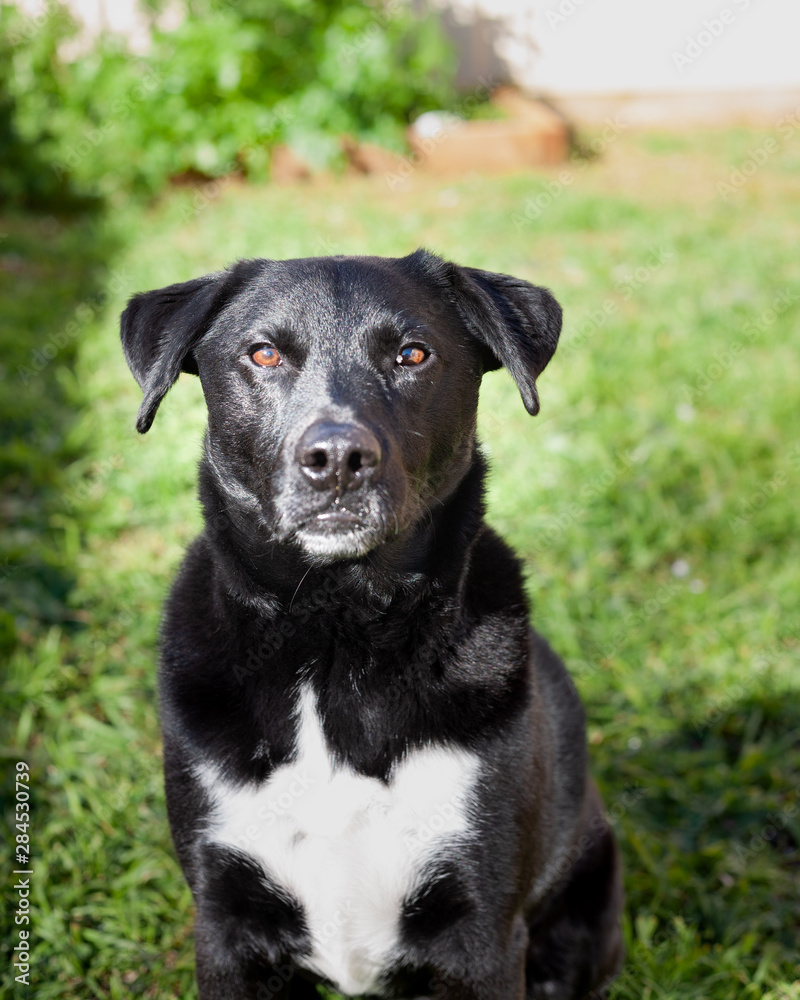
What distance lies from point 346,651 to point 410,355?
0.62 metres

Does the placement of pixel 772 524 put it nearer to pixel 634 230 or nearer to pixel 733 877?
pixel 733 877

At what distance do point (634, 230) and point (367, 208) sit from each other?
189 centimetres

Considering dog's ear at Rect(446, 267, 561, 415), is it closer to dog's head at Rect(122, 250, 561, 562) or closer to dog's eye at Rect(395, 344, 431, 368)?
dog's head at Rect(122, 250, 561, 562)

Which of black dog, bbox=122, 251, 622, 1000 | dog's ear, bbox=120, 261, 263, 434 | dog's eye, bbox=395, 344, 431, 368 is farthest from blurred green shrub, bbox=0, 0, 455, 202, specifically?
dog's eye, bbox=395, 344, 431, 368

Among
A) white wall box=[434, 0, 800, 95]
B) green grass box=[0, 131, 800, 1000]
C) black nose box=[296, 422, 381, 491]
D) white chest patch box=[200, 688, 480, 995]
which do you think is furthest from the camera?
white wall box=[434, 0, 800, 95]

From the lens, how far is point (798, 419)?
4.70 m

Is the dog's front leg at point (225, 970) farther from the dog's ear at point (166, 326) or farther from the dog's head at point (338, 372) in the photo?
the dog's ear at point (166, 326)

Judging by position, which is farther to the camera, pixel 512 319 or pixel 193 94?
pixel 193 94

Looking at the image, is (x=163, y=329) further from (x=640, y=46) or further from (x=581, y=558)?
(x=640, y=46)

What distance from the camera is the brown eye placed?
2010 millimetres

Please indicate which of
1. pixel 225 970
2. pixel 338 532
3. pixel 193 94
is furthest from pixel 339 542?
pixel 193 94

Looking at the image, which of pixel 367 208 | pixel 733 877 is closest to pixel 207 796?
pixel 733 877

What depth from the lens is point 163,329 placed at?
2.10 m

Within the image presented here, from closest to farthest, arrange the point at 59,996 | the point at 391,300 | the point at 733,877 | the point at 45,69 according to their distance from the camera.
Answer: the point at 391,300, the point at 59,996, the point at 733,877, the point at 45,69
